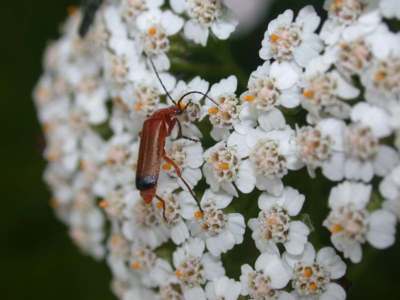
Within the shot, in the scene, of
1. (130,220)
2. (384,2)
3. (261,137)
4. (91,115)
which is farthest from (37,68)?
(384,2)

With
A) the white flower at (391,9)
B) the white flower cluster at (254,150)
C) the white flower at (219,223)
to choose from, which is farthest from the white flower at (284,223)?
the white flower at (391,9)

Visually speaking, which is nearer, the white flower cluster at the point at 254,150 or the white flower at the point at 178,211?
the white flower cluster at the point at 254,150

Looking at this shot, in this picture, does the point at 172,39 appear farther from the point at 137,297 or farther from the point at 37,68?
the point at 37,68

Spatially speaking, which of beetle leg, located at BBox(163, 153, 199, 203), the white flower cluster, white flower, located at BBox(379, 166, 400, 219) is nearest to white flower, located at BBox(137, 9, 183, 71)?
the white flower cluster

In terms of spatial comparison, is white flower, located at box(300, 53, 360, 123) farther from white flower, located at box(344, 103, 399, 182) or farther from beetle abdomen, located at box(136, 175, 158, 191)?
beetle abdomen, located at box(136, 175, 158, 191)

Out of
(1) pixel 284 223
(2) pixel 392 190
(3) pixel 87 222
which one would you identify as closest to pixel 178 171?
(1) pixel 284 223

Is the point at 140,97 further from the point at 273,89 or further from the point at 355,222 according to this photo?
the point at 355,222

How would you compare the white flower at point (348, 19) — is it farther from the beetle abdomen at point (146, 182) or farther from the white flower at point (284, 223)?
the beetle abdomen at point (146, 182)
